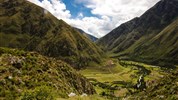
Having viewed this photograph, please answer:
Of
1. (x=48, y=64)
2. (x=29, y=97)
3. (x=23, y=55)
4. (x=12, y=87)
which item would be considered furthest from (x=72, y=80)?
(x=29, y=97)

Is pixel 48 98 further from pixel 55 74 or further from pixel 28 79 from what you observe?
pixel 55 74

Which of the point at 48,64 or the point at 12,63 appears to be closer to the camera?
the point at 12,63

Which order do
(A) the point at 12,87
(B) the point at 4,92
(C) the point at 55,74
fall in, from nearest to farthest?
1. (B) the point at 4,92
2. (A) the point at 12,87
3. (C) the point at 55,74

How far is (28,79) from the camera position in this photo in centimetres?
10088

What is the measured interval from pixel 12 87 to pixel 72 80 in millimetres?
50955

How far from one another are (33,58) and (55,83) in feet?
74.7

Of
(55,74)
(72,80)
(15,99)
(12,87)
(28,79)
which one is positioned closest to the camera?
(15,99)

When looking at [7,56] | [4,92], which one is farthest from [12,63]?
[4,92]

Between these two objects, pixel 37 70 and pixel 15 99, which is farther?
pixel 37 70

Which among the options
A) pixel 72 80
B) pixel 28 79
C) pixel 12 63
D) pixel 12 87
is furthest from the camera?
pixel 72 80

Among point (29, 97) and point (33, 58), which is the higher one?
point (33, 58)

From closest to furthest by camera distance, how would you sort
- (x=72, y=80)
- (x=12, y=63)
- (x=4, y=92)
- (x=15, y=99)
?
(x=15, y=99)
(x=4, y=92)
(x=12, y=63)
(x=72, y=80)

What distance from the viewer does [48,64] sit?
12788 centimetres

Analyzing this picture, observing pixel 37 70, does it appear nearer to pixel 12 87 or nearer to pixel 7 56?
pixel 7 56
